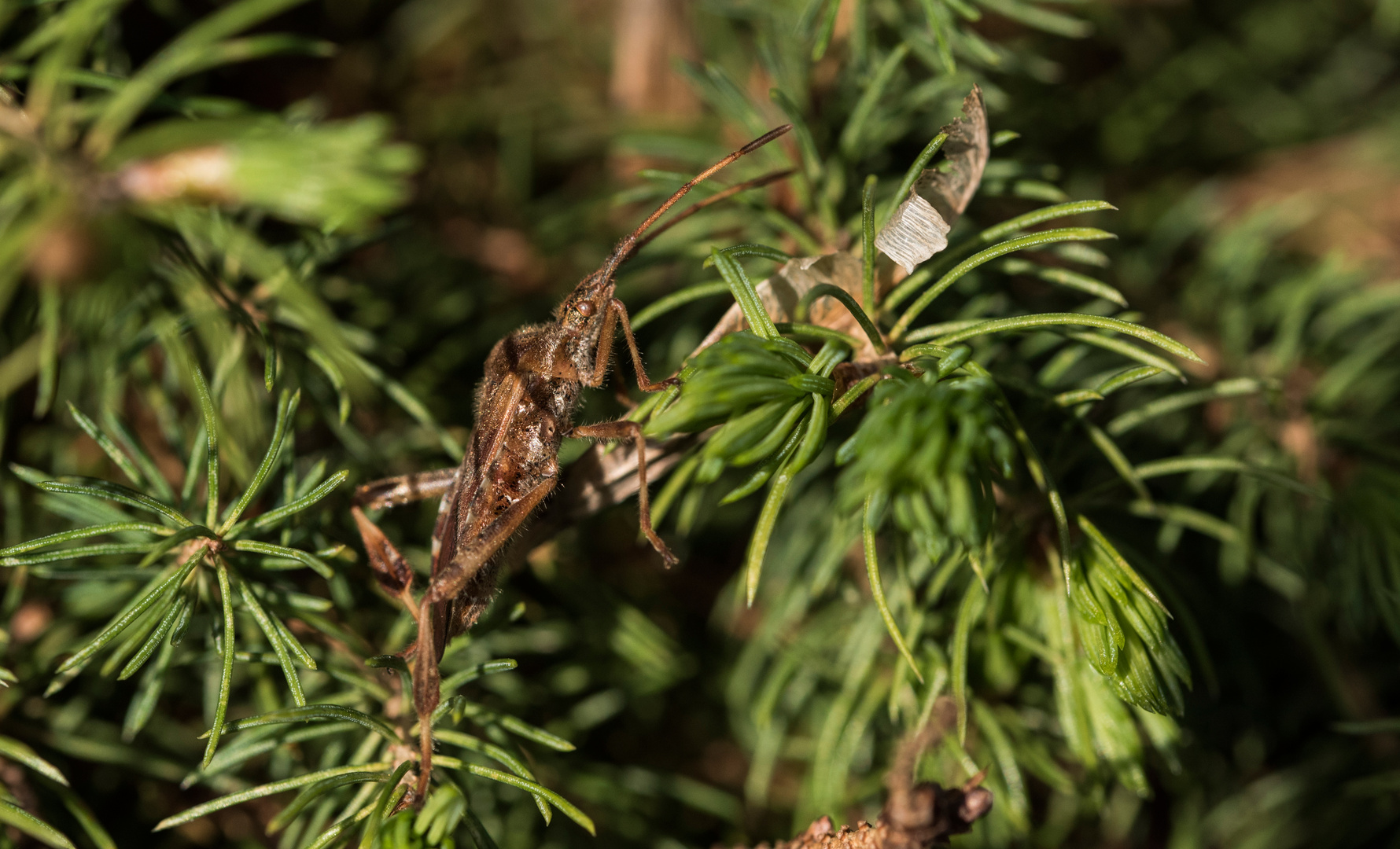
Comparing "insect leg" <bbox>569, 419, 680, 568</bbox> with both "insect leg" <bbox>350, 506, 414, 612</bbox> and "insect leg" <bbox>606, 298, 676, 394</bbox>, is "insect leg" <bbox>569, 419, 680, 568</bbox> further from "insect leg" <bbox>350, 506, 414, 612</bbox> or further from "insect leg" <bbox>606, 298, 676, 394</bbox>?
"insect leg" <bbox>350, 506, 414, 612</bbox>

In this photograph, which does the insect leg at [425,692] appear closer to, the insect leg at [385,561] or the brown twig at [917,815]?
the insect leg at [385,561]

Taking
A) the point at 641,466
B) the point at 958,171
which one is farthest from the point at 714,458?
the point at 958,171

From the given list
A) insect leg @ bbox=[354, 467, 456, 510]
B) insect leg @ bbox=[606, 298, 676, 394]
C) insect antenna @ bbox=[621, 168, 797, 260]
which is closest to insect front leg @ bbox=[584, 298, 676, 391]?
insect leg @ bbox=[606, 298, 676, 394]

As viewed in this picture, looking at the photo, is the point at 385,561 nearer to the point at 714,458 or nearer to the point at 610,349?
the point at 610,349

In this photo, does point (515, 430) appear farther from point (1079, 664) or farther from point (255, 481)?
point (1079, 664)

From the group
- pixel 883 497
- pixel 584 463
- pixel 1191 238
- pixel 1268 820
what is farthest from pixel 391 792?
pixel 1191 238

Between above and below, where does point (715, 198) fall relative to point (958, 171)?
below

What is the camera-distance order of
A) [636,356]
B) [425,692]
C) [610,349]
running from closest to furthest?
[425,692], [636,356], [610,349]
